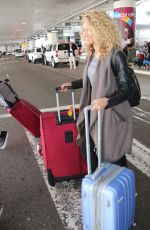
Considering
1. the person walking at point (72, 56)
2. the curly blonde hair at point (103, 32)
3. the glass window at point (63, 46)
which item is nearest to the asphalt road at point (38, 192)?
the curly blonde hair at point (103, 32)

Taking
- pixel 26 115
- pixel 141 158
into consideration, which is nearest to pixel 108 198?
pixel 26 115

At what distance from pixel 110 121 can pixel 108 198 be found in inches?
26.8

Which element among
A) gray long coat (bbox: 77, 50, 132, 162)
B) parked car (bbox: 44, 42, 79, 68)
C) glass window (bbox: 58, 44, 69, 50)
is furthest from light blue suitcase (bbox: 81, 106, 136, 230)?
glass window (bbox: 58, 44, 69, 50)

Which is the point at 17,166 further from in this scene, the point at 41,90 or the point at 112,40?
the point at 41,90

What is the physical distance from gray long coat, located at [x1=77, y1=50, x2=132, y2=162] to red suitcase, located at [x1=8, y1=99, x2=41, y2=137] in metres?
1.65

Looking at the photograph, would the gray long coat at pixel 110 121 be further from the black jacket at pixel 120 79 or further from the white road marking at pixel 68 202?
the white road marking at pixel 68 202

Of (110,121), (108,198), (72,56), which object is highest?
(110,121)

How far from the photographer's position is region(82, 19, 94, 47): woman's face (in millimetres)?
2688

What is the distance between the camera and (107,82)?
2648 millimetres

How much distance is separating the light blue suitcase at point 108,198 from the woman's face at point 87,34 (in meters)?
1.01

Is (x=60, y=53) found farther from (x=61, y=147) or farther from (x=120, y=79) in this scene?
(x=120, y=79)

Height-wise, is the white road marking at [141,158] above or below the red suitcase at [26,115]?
below

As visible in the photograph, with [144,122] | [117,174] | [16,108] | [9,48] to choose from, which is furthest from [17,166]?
[9,48]

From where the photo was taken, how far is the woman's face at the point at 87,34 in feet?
8.82
